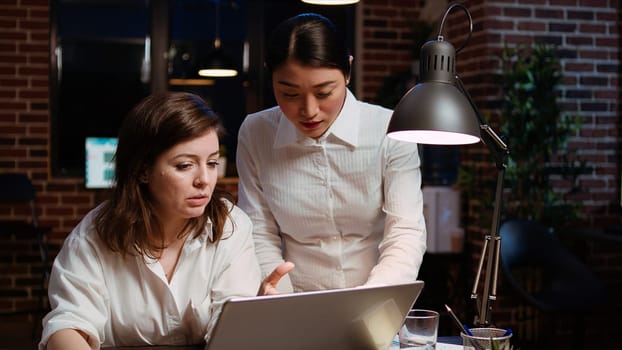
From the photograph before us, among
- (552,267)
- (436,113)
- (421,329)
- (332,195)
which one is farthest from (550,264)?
(436,113)

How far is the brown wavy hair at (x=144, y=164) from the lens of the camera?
1677 mm

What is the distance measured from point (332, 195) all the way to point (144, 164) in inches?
20.9

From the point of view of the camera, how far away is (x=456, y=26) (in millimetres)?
4535

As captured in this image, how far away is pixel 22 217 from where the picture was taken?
5.61 metres

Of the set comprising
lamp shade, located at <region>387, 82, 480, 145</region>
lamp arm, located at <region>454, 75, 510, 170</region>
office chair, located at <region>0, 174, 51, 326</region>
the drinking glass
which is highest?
lamp shade, located at <region>387, 82, 480, 145</region>

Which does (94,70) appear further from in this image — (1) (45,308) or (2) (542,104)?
(2) (542,104)

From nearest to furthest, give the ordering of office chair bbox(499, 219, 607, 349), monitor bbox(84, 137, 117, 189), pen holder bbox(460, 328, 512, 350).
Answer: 1. pen holder bbox(460, 328, 512, 350)
2. office chair bbox(499, 219, 607, 349)
3. monitor bbox(84, 137, 117, 189)

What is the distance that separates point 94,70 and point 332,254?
4.61 meters

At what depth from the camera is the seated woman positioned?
5.44ft

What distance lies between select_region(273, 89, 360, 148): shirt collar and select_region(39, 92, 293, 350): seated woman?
0.99ft

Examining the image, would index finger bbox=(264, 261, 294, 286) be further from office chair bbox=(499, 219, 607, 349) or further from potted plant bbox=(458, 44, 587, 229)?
potted plant bbox=(458, 44, 587, 229)

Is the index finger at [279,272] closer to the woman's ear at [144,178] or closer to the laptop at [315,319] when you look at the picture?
the laptop at [315,319]

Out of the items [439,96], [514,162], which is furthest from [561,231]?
[439,96]

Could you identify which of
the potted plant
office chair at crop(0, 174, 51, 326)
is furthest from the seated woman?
office chair at crop(0, 174, 51, 326)
